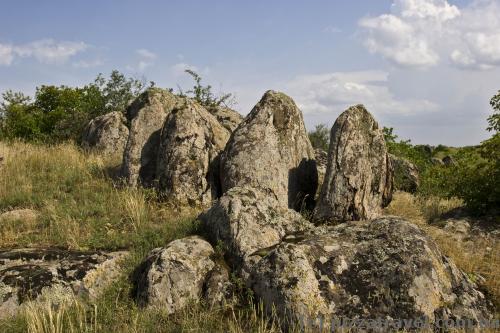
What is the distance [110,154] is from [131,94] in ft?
25.4

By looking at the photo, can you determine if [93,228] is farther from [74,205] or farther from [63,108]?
[63,108]

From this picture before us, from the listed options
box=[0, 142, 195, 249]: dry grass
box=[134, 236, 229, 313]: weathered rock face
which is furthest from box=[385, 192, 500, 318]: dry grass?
box=[0, 142, 195, 249]: dry grass

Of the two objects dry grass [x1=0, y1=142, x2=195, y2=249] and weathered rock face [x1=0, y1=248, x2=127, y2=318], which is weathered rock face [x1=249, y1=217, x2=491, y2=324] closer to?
weathered rock face [x1=0, y1=248, x2=127, y2=318]

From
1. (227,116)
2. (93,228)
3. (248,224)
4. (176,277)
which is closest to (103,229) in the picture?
(93,228)

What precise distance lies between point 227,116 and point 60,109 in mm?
11029

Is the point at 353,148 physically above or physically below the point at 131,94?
below

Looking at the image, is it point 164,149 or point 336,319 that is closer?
point 336,319

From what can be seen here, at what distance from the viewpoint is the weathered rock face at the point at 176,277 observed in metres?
7.55

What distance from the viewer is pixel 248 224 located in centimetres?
874

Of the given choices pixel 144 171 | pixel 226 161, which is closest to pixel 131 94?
pixel 144 171

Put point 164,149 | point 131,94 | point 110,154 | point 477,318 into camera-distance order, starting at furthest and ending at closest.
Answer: point 131,94 → point 110,154 → point 164,149 → point 477,318

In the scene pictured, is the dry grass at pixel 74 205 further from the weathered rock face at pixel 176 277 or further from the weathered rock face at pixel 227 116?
the weathered rock face at pixel 227 116

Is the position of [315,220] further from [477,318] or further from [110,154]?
[110,154]

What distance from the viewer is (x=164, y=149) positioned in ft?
46.7
